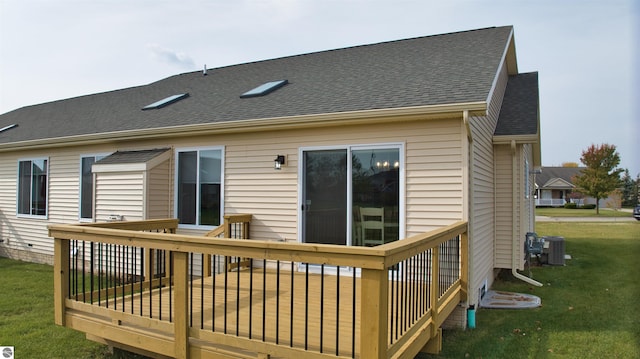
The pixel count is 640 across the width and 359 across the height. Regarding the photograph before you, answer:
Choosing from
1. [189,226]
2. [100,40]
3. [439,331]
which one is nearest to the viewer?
[439,331]

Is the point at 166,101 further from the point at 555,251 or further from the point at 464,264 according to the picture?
the point at 555,251

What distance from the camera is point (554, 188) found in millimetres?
45625

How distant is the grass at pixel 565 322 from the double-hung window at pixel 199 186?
427 cm

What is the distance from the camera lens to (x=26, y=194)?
10094mm

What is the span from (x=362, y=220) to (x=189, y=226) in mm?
3306

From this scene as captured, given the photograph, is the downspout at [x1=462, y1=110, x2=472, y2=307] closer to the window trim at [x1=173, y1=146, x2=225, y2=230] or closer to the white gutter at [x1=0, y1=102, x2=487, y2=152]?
the white gutter at [x1=0, y1=102, x2=487, y2=152]

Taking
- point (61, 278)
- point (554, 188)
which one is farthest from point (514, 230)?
point (554, 188)

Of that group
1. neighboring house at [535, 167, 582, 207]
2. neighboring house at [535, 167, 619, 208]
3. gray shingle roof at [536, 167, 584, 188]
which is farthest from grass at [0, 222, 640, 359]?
gray shingle roof at [536, 167, 584, 188]

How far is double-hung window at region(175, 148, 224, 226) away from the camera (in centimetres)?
718

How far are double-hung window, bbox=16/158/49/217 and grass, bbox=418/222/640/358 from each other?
933 centimetres

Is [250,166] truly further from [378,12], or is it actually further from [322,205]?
[378,12]

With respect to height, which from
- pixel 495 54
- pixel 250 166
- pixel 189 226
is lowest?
pixel 189 226

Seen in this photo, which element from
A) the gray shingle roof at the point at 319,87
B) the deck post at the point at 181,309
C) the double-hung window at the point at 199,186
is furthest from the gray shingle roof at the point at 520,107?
the deck post at the point at 181,309

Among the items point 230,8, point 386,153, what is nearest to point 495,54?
point 386,153
